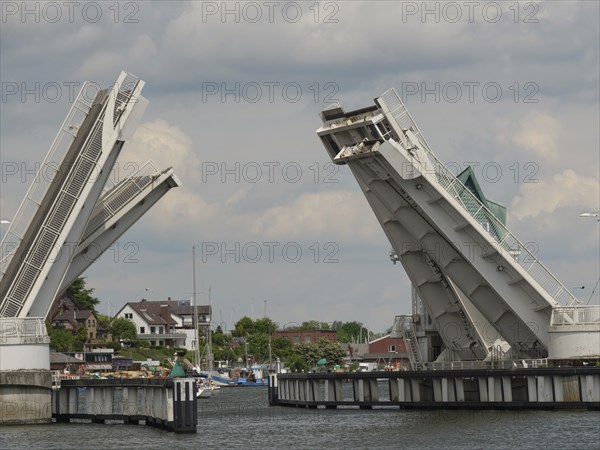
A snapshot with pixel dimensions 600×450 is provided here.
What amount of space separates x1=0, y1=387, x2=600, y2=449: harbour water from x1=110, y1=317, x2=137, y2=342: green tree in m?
68.2

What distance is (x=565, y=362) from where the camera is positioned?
4684cm

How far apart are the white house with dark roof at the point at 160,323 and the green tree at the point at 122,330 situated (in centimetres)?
786

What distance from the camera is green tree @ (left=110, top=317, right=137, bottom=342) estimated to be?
390ft

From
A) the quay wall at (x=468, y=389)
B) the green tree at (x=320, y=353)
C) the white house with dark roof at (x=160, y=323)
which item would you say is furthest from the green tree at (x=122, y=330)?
the quay wall at (x=468, y=389)

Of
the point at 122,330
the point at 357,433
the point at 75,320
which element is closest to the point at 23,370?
the point at 357,433

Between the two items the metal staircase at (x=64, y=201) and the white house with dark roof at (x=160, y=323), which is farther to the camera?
the white house with dark roof at (x=160, y=323)

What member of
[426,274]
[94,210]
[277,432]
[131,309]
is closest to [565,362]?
[426,274]

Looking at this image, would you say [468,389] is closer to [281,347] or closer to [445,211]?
[445,211]

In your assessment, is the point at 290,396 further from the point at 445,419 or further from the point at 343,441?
the point at 343,441

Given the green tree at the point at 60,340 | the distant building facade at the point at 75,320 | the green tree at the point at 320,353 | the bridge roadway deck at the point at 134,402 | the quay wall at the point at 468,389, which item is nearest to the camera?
the bridge roadway deck at the point at 134,402

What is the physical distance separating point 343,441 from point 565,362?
10.3m

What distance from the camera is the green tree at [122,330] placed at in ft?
390

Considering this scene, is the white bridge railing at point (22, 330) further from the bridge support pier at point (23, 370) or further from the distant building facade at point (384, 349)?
the distant building facade at point (384, 349)

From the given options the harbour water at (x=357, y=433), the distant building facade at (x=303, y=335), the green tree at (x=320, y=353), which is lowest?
the harbour water at (x=357, y=433)
